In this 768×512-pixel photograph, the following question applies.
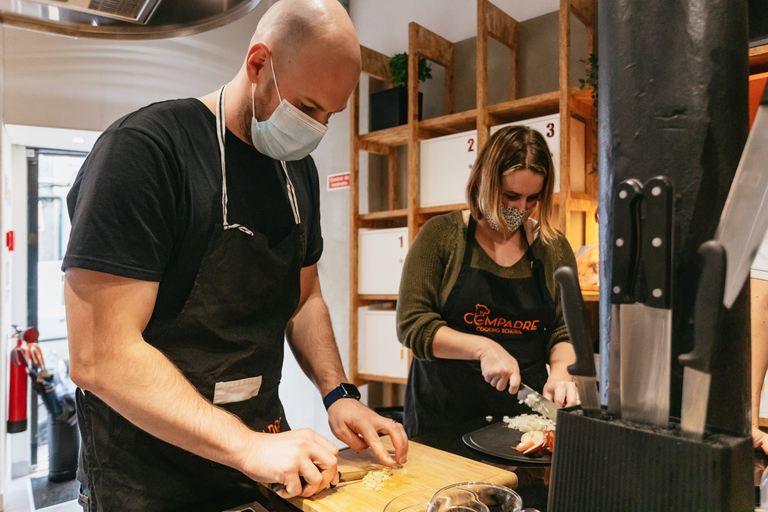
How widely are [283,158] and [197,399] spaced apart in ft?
1.80

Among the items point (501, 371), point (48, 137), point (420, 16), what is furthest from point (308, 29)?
point (48, 137)

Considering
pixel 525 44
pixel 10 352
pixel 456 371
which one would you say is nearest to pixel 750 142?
pixel 456 371

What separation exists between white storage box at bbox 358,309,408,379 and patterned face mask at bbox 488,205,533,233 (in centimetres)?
184

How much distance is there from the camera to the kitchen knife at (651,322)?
0.47 m

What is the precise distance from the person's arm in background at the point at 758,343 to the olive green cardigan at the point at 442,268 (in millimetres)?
867

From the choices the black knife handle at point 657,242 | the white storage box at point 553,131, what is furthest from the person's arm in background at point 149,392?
A: the white storage box at point 553,131

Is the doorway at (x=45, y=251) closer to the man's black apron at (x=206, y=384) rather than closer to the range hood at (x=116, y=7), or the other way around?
the range hood at (x=116, y=7)

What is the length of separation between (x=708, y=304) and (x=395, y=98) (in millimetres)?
3331

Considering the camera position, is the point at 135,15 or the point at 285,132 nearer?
the point at 285,132

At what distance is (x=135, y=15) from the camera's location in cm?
135

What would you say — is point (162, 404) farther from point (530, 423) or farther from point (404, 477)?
point (530, 423)

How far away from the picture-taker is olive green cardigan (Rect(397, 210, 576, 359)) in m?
1.87

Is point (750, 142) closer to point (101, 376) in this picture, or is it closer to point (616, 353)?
point (616, 353)

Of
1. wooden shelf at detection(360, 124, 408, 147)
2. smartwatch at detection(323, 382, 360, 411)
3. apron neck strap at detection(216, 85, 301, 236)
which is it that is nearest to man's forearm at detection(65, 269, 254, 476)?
apron neck strap at detection(216, 85, 301, 236)
